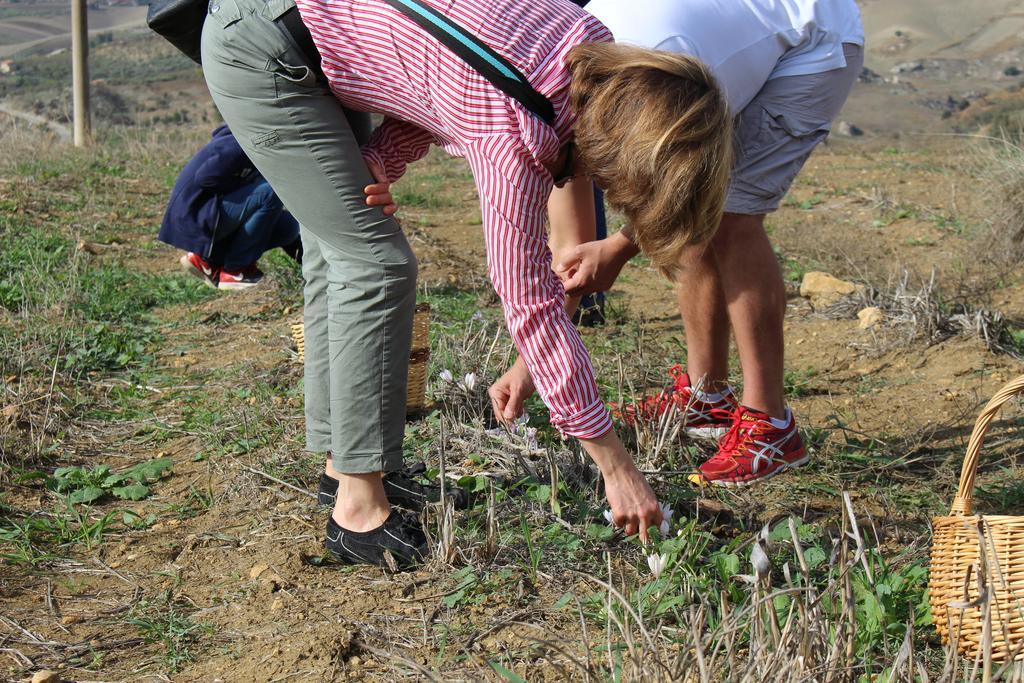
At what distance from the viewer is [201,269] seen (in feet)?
16.8

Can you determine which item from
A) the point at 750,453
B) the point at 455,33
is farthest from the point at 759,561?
the point at 750,453

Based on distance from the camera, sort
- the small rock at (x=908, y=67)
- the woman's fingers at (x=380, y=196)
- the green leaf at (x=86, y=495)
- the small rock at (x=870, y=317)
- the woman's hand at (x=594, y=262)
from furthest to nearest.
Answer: the small rock at (x=908, y=67)
the small rock at (x=870, y=317)
the green leaf at (x=86, y=495)
the woman's hand at (x=594, y=262)
the woman's fingers at (x=380, y=196)

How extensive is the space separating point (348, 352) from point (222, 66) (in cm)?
69

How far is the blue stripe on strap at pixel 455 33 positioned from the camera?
A: 6.19 ft

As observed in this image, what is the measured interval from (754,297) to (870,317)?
1731 millimetres

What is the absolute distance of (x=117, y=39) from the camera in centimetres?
3819

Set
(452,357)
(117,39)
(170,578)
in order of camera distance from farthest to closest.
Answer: (117,39), (452,357), (170,578)

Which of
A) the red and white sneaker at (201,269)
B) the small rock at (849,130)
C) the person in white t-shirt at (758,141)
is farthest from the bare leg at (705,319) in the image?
the small rock at (849,130)

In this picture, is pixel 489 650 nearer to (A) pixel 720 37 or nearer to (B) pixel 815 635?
(B) pixel 815 635

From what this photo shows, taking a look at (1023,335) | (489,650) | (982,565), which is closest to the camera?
(982,565)

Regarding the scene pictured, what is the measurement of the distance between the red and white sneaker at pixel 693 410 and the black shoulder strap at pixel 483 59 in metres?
1.33

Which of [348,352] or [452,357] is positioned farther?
[452,357]

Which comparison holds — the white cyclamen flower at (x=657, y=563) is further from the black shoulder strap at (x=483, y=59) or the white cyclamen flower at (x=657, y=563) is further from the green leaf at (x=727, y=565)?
the black shoulder strap at (x=483, y=59)

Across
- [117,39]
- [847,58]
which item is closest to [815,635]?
[847,58]
